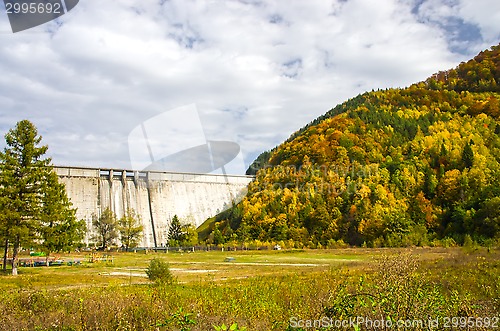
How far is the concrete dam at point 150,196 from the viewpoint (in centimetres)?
8112

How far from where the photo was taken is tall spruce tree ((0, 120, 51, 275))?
29.7 meters

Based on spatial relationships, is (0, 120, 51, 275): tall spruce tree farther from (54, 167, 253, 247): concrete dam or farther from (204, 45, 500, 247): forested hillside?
(54, 167, 253, 247): concrete dam

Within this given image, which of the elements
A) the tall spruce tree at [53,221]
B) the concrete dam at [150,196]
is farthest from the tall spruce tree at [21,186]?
the concrete dam at [150,196]

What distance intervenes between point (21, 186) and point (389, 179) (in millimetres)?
55186

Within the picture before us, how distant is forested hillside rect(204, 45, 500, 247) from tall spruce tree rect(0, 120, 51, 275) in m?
43.0

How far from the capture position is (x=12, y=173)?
101 ft

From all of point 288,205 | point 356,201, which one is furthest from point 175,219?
point 356,201

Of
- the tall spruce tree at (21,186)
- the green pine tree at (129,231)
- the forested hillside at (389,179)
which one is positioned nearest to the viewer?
the tall spruce tree at (21,186)

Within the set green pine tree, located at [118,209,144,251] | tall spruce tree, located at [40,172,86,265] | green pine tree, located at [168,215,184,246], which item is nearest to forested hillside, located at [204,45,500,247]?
green pine tree, located at [168,215,184,246]

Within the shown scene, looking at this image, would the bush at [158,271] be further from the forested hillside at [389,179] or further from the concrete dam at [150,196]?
the concrete dam at [150,196]

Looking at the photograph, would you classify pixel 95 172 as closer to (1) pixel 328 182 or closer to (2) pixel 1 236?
(1) pixel 328 182

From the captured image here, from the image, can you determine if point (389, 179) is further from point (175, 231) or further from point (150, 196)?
point (150, 196)

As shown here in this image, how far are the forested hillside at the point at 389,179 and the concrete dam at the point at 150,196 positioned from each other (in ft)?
43.0

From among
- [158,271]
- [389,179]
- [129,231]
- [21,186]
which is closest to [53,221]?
[21,186]
